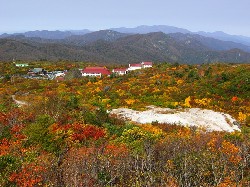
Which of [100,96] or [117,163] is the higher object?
[117,163]

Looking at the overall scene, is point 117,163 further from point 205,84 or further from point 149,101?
point 205,84

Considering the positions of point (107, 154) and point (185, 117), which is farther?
point (185, 117)

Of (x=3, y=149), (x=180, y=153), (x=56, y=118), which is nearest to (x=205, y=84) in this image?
(x=56, y=118)

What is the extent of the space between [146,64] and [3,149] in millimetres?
107403

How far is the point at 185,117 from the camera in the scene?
33594 millimetres

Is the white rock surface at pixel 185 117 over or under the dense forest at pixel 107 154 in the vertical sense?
under

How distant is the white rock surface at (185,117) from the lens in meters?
31.5

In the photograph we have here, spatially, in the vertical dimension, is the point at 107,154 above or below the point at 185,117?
above

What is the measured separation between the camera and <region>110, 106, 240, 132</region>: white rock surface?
3148 centimetres

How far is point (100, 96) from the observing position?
148 feet

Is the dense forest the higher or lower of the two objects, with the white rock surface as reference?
higher

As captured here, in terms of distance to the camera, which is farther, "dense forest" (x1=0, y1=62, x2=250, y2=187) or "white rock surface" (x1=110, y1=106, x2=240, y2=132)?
"white rock surface" (x1=110, y1=106, x2=240, y2=132)

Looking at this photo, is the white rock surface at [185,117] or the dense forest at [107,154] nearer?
the dense forest at [107,154]

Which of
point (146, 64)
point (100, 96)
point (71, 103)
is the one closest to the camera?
point (71, 103)
